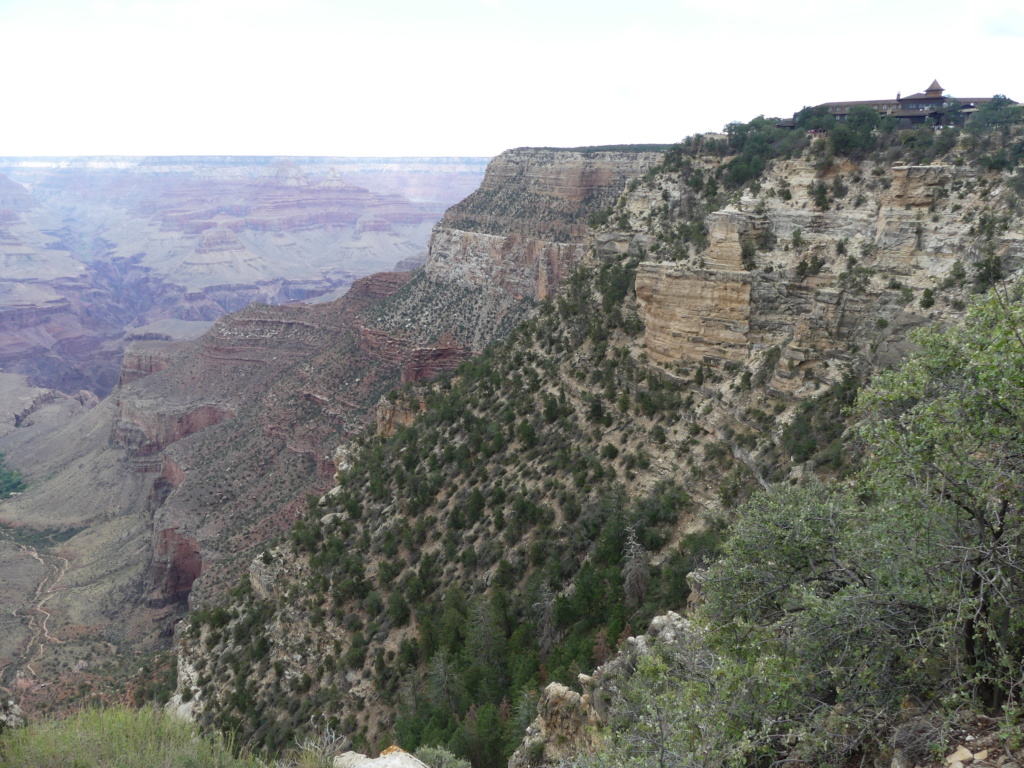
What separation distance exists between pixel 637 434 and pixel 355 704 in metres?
15.5

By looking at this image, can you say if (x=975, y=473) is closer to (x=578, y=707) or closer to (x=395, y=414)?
(x=578, y=707)

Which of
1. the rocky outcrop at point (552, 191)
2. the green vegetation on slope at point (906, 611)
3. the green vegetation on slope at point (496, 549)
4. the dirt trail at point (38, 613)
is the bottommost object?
the dirt trail at point (38, 613)

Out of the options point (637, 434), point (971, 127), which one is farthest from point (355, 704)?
point (971, 127)

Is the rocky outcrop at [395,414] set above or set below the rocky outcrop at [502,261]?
below

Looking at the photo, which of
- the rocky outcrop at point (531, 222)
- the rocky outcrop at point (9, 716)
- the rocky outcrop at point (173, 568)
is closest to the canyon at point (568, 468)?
the rocky outcrop at point (173, 568)

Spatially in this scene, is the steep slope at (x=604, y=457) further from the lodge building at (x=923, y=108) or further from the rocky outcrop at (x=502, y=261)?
the rocky outcrop at (x=502, y=261)

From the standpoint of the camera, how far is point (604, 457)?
2823cm

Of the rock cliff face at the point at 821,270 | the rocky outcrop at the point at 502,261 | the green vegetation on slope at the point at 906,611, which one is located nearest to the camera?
the green vegetation on slope at the point at 906,611

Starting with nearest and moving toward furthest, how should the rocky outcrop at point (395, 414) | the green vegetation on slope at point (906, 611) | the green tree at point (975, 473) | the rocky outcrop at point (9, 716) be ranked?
the green tree at point (975, 473)
the green vegetation on slope at point (906, 611)
the rocky outcrop at point (9, 716)
the rocky outcrop at point (395, 414)

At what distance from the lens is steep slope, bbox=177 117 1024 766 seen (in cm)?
2162

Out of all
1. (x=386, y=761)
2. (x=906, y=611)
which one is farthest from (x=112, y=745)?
(x=906, y=611)

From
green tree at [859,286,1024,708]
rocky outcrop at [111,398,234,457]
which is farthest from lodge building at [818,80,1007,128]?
rocky outcrop at [111,398,234,457]

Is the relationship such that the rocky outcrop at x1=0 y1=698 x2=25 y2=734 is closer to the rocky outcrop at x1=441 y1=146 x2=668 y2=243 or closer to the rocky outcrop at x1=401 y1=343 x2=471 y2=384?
the rocky outcrop at x1=401 y1=343 x2=471 y2=384

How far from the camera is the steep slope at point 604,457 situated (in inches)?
851
